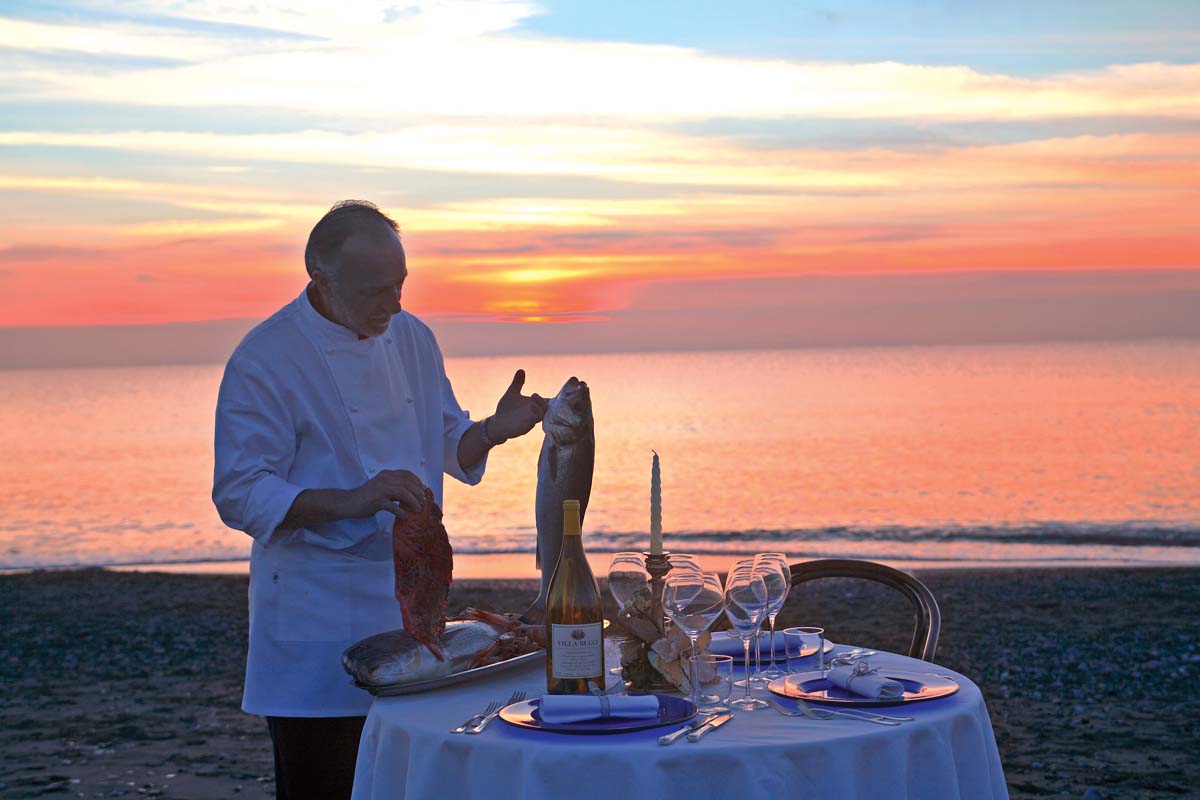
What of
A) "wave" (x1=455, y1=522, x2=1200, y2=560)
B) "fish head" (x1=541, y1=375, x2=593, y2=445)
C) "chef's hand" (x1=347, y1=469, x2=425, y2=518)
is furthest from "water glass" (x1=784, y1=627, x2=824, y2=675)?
"wave" (x1=455, y1=522, x2=1200, y2=560)

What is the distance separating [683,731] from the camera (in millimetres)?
2723

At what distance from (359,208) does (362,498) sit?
36.8 inches

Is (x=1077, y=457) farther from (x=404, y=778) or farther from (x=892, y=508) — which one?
(x=404, y=778)

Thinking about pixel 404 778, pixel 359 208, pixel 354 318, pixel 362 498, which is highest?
pixel 359 208

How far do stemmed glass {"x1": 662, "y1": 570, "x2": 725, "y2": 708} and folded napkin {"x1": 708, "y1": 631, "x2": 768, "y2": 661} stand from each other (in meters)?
0.44

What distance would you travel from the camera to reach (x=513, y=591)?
14.7m

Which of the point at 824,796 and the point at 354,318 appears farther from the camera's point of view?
the point at 354,318

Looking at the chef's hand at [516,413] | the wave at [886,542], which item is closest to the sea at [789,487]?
the wave at [886,542]

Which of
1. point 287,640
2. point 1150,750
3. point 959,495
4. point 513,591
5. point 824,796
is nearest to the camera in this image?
point 824,796

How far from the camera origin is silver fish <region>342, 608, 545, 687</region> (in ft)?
10.3

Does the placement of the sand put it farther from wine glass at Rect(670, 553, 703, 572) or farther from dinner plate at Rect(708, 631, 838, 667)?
wine glass at Rect(670, 553, 703, 572)

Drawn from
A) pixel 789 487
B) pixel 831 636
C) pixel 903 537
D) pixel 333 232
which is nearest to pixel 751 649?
pixel 333 232

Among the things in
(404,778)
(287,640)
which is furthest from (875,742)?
(287,640)

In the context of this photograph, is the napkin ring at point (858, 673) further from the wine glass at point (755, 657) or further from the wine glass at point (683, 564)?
the wine glass at point (683, 564)
